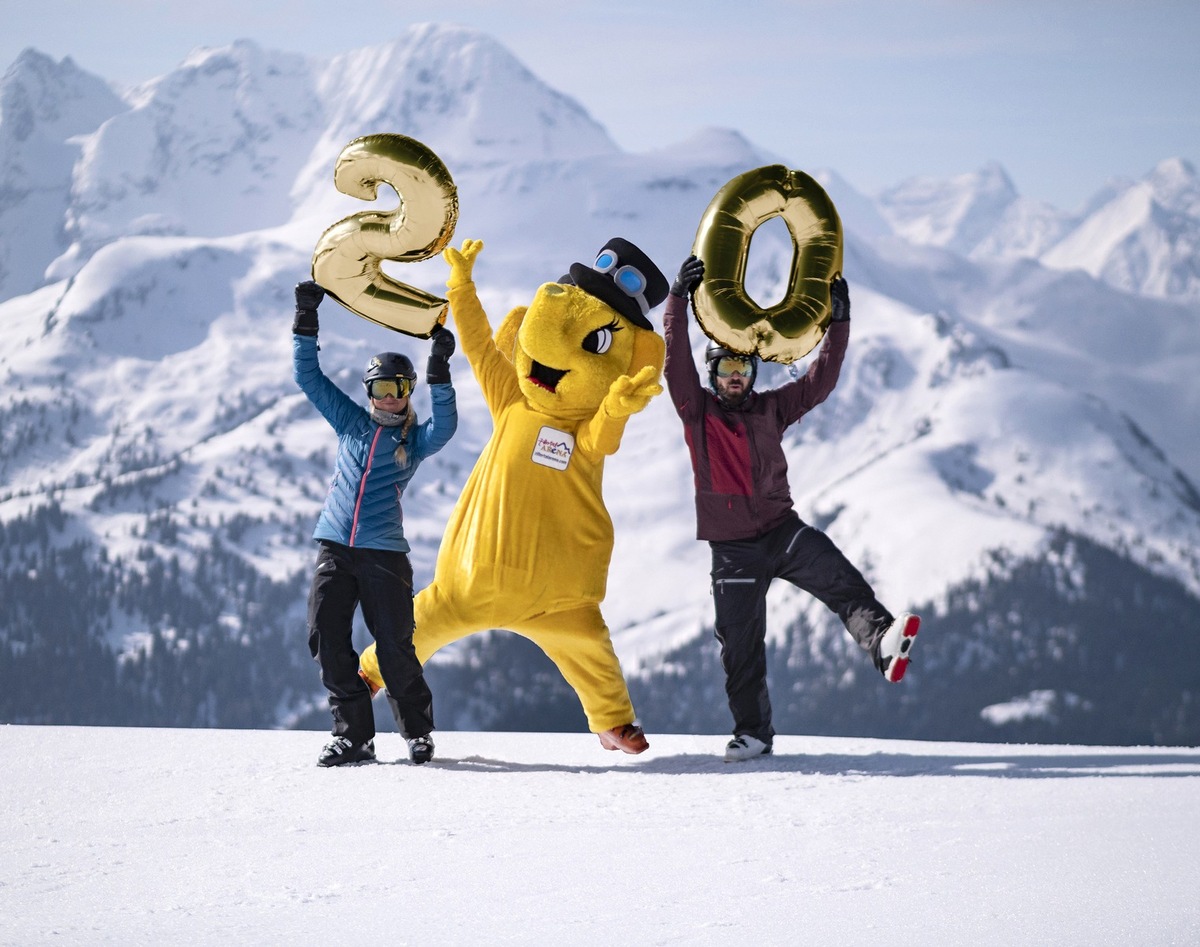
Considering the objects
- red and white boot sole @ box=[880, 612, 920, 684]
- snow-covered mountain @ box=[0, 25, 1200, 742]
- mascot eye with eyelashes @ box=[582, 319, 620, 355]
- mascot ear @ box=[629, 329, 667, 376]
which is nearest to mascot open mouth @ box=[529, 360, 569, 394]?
mascot eye with eyelashes @ box=[582, 319, 620, 355]

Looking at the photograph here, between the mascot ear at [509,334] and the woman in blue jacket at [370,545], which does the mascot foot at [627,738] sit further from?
the mascot ear at [509,334]

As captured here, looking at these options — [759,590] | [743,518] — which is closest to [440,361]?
[743,518]

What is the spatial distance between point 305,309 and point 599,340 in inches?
48.3

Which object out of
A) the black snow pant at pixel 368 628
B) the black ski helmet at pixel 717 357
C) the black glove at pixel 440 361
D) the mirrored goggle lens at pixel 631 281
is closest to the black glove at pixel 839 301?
the black ski helmet at pixel 717 357

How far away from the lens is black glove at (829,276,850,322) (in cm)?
594

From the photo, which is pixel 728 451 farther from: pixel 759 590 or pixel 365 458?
pixel 365 458

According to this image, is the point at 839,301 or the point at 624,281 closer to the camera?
the point at 624,281

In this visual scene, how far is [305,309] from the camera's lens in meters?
5.65

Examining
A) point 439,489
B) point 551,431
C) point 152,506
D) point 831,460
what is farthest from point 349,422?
point 831,460

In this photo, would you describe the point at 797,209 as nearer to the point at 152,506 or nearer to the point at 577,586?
the point at 577,586

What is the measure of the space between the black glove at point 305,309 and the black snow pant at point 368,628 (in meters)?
0.89

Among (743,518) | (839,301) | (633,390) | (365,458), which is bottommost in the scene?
(743,518)

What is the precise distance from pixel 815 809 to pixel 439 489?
152 metres

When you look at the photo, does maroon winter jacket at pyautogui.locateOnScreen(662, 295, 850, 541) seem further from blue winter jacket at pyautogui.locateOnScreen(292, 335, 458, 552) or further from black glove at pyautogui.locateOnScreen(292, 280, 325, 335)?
black glove at pyautogui.locateOnScreen(292, 280, 325, 335)
